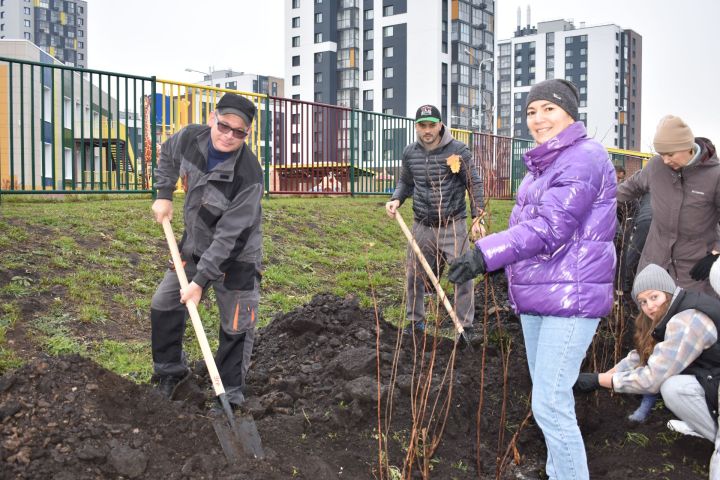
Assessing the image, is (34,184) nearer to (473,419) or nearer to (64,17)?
(473,419)

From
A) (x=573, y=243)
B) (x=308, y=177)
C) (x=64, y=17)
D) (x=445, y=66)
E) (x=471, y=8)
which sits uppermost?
→ (x=64, y=17)

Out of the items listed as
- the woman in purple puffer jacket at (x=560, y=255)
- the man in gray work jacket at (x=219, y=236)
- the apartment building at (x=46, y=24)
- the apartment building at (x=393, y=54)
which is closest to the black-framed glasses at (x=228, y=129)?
the man in gray work jacket at (x=219, y=236)

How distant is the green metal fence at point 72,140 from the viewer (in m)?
8.11

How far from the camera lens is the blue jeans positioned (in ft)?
8.37

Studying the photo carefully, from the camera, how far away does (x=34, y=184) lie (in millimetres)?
8211

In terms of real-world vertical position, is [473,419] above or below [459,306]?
below

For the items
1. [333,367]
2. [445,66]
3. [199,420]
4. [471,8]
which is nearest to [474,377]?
[333,367]

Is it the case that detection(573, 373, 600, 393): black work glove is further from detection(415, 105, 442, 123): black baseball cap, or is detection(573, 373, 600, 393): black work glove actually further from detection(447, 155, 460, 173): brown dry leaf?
detection(415, 105, 442, 123): black baseball cap

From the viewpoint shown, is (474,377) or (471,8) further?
(471,8)

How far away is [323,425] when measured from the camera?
3.34 m

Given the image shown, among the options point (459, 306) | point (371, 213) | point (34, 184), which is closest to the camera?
point (459, 306)

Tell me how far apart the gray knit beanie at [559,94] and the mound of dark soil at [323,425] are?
3.21 ft

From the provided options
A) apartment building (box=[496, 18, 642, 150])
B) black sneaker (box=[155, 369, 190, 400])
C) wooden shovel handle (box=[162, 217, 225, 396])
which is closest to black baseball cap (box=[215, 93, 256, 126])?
wooden shovel handle (box=[162, 217, 225, 396])

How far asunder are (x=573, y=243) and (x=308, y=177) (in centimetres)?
1093
